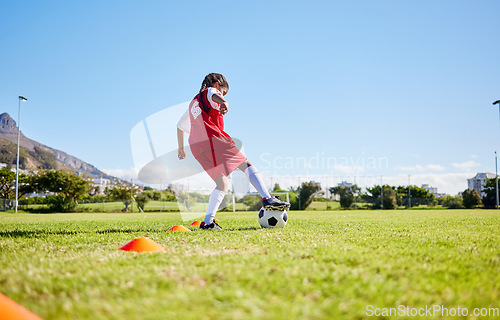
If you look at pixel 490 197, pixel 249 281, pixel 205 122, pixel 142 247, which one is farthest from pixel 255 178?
pixel 490 197

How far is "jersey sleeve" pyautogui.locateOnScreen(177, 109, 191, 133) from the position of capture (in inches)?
229

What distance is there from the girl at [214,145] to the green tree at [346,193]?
93.3 ft

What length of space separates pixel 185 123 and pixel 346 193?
29.4m

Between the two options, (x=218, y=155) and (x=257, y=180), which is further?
(x=257, y=180)

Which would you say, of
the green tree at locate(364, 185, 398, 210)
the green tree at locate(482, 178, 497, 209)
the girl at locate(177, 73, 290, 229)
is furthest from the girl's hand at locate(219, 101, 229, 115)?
the green tree at locate(482, 178, 497, 209)

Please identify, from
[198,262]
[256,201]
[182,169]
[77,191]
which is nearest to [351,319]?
[198,262]

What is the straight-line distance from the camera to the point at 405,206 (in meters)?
34.3

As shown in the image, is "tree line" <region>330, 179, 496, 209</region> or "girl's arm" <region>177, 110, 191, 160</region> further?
"tree line" <region>330, 179, 496, 209</region>

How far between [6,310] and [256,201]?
2792cm

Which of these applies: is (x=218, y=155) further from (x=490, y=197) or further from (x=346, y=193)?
(x=490, y=197)

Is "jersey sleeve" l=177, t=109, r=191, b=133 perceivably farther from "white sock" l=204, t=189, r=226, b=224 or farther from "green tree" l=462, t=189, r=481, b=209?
"green tree" l=462, t=189, r=481, b=209

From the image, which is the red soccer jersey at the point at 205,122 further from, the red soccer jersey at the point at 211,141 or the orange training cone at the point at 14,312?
the orange training cone at the point at 14,312

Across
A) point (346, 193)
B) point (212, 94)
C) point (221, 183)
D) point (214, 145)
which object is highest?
point (212, 94)

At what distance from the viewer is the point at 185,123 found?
19.2 ft
